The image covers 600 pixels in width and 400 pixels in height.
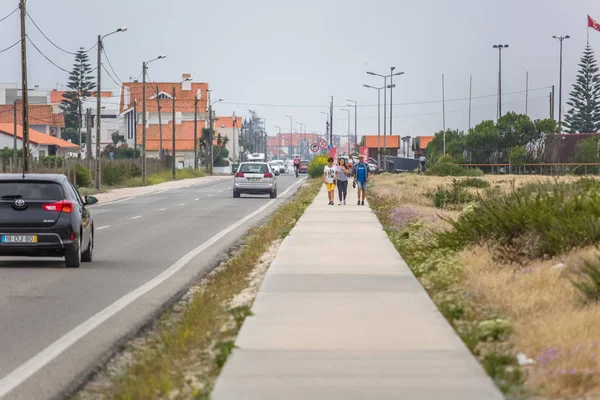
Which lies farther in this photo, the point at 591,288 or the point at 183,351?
the point at 591,288

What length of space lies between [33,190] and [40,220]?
0.82 m

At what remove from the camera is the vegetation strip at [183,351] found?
803 cm

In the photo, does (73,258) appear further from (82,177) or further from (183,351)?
(82,177)

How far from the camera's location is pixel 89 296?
14.1 metres

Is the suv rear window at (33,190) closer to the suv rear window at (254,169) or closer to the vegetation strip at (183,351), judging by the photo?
the vegetation strip at (183,351)

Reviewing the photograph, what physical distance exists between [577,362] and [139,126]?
140095mm

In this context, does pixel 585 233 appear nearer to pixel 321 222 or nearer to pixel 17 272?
pixel 17 272

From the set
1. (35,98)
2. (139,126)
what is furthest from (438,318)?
(35,98)

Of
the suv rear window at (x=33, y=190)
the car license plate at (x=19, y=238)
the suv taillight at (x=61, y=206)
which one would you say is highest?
the suv rear window at (x=33, y=190)

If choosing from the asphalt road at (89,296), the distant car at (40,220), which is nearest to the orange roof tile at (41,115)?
the asphalt road at (89,296)

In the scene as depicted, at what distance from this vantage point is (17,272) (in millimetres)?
17047

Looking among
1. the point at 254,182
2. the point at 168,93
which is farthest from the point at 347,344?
the point at 168,93

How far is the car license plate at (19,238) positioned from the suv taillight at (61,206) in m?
0.50

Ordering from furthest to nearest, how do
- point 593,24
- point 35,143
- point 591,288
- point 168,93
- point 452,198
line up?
point 168,93
point 35,143
point 593,24
point 452,198
point 591,288
